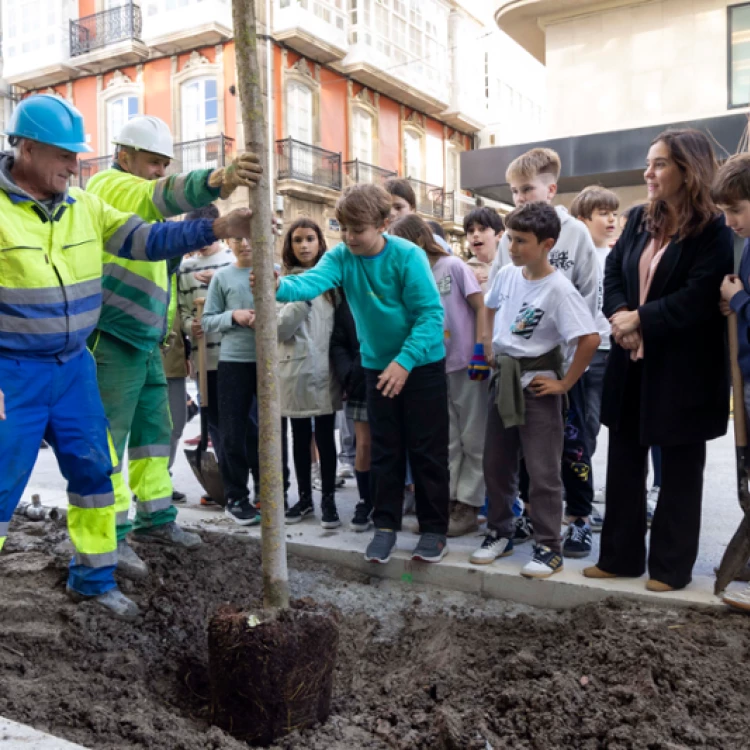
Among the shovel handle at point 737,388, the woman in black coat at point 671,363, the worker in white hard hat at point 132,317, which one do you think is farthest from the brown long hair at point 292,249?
the shovel handle at point 737,388

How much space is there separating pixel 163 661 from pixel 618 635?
1.84m

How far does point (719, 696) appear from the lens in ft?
8.58

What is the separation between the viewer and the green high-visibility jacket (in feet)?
12.2

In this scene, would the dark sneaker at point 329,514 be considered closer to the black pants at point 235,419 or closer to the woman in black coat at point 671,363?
the black pants at point 235,419

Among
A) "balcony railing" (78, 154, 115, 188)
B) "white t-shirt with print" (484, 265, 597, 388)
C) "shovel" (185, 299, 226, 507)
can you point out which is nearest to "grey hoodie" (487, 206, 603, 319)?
"white t-shirt with print" (484, 265, 597, 388)

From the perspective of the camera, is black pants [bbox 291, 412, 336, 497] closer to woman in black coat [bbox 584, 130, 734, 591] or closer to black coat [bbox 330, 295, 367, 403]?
black coat [bbox 330, 295, 367, 403]

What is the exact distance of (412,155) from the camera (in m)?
27.6

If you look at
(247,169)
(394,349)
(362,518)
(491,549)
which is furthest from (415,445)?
(247,169)

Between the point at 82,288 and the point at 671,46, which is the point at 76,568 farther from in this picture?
the point at 671,46

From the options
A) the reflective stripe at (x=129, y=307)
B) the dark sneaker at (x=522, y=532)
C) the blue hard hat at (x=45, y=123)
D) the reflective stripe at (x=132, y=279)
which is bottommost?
the dark sneaker at (x=522, y=532)

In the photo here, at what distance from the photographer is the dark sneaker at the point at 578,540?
414cm

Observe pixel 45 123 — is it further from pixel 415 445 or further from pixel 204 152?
pixel 204 152

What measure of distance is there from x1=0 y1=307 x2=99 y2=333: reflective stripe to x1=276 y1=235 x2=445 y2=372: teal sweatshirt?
1087 millimetres

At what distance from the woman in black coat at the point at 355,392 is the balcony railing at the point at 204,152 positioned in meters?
16.1
